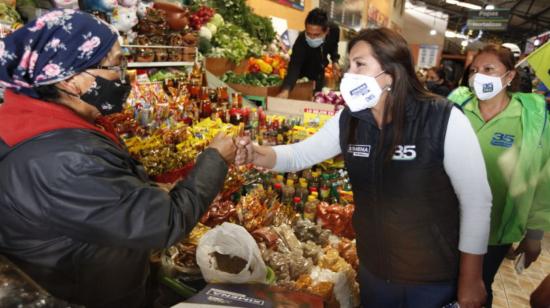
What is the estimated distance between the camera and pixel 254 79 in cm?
498

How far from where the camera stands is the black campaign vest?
4.82ft

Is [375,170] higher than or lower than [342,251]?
higher

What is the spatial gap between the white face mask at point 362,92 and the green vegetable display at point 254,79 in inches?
128

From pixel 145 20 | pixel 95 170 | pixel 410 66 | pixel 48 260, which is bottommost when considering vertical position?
pixel 48 260


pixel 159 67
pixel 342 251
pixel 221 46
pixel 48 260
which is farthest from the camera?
pixel 221 46

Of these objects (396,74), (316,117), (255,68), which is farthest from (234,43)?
(396,74)

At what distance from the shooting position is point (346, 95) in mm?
1641

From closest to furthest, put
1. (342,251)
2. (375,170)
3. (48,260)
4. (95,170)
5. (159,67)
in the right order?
(95,170) → (48,260) → (375,170) → (342,251) → (159,67)

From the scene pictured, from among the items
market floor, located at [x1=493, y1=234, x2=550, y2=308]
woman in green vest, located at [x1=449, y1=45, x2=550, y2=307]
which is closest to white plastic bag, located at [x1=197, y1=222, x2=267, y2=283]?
woman in green vest, located at [x1=449, y1=45, x2=550, y2=307]

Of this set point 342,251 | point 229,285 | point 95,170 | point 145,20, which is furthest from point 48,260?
point 145,20

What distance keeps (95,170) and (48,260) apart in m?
0.40

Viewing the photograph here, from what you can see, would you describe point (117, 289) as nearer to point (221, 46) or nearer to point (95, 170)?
point (95, 170)

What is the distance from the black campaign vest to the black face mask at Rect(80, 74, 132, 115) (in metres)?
0.98

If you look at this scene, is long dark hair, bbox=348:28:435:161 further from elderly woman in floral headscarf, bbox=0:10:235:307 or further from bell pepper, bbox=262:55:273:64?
bell pepper, bbox=262:55:273:64
